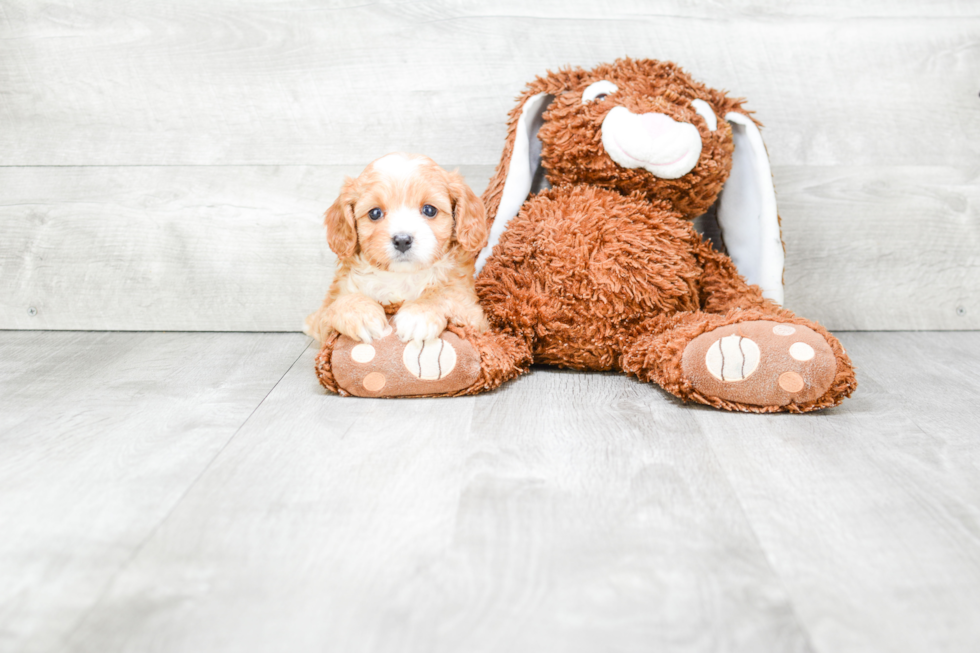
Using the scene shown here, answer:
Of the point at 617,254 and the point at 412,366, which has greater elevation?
the point at 617,254

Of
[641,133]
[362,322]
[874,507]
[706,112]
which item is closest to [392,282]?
[362,322]

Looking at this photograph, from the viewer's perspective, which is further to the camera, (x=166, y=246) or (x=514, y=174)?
(x=166, y=246)

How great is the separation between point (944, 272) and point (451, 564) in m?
1.25

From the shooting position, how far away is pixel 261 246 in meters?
1.45

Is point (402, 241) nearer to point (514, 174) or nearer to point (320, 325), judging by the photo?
point (320, 325)

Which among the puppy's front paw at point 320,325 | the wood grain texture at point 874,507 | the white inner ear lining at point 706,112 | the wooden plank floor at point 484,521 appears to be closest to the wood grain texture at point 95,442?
the wooden plank floor at point 484,521

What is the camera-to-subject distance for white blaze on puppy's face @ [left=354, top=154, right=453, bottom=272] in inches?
39.4

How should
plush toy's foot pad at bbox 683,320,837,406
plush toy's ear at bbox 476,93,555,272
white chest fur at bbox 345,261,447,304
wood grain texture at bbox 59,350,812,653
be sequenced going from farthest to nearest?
1. plush toy's ear at bbox 476,93,555,272
2. white chest fur at bbox 345,261,447,304
3. plush toy's foot pad at bbox 683,320,837,406
4. wood grain texture at bbox 59,350,812,653

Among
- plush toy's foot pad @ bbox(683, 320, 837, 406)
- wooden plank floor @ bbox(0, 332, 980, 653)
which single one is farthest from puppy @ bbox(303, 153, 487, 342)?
plush toy's foot pad @ bbox(683, 320, 837, 406)

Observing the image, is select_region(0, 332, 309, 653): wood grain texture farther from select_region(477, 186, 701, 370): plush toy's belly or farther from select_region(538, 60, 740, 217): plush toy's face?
select_region(538, 60, 740, 217): plush toy's face

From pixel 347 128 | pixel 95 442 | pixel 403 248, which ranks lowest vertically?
pixel 95 442

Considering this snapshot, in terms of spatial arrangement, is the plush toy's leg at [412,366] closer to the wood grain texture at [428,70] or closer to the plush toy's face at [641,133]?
the plush toy's face at [641,133]

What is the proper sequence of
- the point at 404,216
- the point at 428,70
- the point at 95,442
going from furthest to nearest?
1. the point at 428,70
2. the point at 404,216
3. the point at 95,442

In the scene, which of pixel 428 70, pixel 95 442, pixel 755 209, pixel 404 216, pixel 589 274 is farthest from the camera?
pixel 428 70
